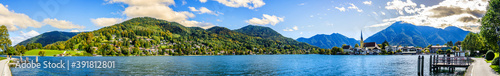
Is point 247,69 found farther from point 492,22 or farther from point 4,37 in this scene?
point 4,37

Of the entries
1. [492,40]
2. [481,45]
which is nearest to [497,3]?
[492,40]

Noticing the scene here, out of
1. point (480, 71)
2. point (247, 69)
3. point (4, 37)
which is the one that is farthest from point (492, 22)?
point (4, 37)

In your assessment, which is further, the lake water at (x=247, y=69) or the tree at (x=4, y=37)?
the tree at (x=4, y=37)

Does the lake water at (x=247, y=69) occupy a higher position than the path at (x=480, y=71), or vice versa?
the path at (x=480, y=71)

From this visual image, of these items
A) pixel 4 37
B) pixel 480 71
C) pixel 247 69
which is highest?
pixel 4 37

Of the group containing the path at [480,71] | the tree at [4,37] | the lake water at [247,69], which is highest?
the tree at [4,37]

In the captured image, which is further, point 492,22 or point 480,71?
point 492,22

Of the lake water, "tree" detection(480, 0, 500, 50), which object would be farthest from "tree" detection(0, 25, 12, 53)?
"tree" detection(480, 0, 500, 50)

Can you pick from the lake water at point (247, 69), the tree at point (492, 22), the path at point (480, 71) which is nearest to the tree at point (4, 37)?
the lake water at point (247, 69)

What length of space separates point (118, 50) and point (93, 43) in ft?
72.0

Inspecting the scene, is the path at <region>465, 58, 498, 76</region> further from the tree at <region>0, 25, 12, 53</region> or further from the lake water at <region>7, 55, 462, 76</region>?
the tree at <region>0, 25, 12, 53</region>

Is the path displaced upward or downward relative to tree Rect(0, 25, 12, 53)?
downward

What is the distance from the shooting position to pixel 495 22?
1190 inches

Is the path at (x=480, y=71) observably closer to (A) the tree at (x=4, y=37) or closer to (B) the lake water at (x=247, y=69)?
(B) the lake water at (x=247, y=69)
